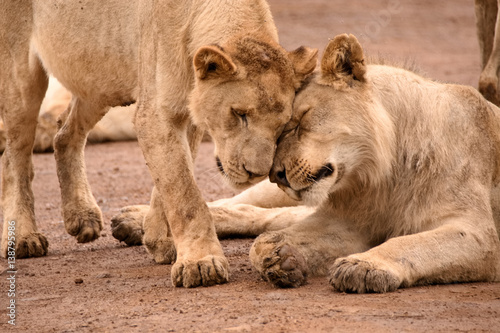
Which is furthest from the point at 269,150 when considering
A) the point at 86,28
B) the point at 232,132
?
the point at 86,28

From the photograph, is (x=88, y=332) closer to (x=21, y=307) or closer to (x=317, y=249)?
(x=21, y=307)

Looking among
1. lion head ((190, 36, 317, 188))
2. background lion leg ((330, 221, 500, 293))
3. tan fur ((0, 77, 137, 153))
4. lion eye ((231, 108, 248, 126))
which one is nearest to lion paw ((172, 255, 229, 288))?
lion head ((190, 36, 317, 188))

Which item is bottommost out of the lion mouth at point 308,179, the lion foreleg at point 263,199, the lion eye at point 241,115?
the lion foreleg at point 263,199

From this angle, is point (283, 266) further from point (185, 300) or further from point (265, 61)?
point (265, 61)

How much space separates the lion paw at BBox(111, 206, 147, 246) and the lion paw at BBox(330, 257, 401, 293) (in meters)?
2.09

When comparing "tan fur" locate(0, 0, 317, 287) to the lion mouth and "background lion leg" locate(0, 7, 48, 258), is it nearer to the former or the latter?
"background lion leg" locate(0, 7, 48, 258)

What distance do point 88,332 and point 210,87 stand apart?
1.32m

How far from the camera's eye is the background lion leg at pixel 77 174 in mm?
Answer: 5918

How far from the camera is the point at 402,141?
15.4 feet

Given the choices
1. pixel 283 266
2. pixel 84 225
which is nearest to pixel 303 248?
pixel 283 266

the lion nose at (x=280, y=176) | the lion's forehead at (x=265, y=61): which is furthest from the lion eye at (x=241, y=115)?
the lion nose at (x=280, y=176)

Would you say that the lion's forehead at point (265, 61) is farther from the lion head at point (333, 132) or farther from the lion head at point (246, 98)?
the lion head at point (333, 132)

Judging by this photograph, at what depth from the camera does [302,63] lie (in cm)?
447

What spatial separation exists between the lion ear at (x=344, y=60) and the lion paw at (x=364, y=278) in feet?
3.10
